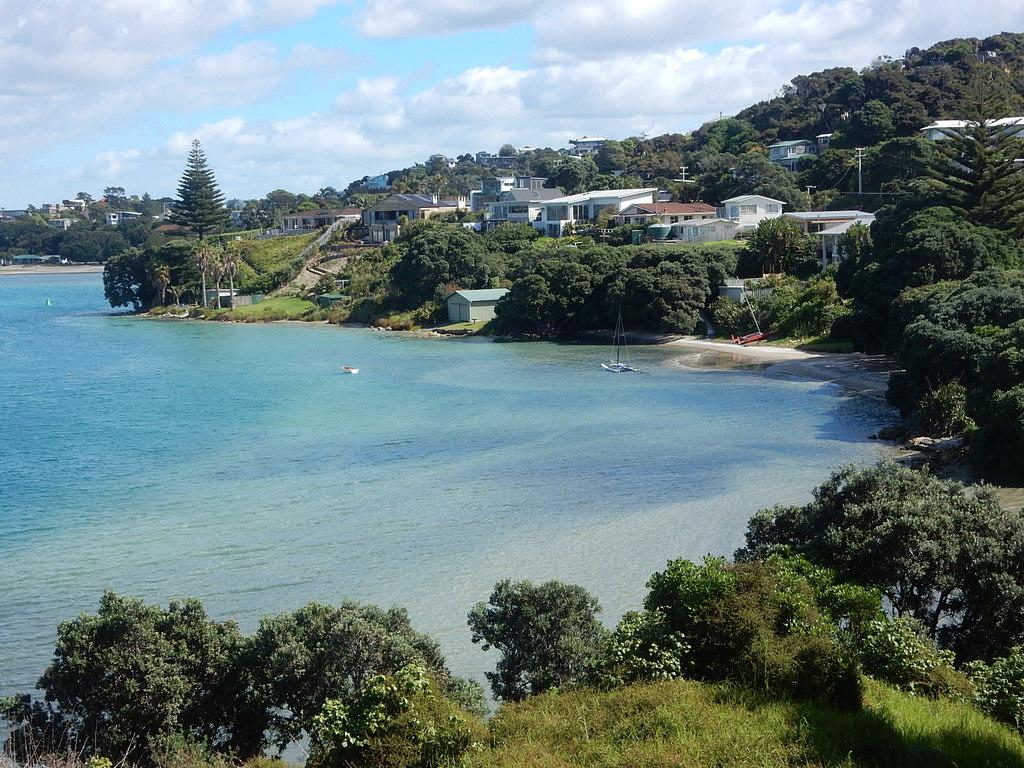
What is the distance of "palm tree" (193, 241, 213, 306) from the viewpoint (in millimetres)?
80688

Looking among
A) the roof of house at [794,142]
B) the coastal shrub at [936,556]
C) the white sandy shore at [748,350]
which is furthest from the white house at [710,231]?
the coastal shrub at [936,556]

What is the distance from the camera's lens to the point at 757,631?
11.5 metres

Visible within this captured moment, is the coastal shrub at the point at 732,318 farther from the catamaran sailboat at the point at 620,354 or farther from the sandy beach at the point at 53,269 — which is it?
the sandy beach at the point at 53,269

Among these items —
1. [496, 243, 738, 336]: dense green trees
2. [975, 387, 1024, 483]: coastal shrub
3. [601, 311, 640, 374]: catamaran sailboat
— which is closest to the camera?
[975, 387, 1024, 483]: coastal shrub

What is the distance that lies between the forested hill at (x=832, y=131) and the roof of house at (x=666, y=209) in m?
4.55

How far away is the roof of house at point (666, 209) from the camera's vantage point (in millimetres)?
75250

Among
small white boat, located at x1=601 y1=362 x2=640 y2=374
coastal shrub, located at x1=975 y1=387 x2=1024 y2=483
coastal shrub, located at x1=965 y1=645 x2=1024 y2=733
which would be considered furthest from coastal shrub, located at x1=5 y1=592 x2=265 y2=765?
small white boat, located at x1=601 y1=362 x2=640 y2=374

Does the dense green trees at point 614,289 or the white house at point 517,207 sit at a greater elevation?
the white house at point 517,207

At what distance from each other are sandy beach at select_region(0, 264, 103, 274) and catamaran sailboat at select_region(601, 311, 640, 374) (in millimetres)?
114774

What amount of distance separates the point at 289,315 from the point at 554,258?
83.3ft

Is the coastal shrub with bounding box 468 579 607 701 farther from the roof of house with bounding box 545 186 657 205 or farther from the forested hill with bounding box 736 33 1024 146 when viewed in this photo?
the roof of house with bounding box 545 186 657 205

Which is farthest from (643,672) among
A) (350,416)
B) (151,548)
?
(350,416)

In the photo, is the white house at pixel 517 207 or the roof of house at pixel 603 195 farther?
the white house at pixel 517 207

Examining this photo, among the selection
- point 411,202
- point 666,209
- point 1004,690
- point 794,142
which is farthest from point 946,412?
point 794,142
